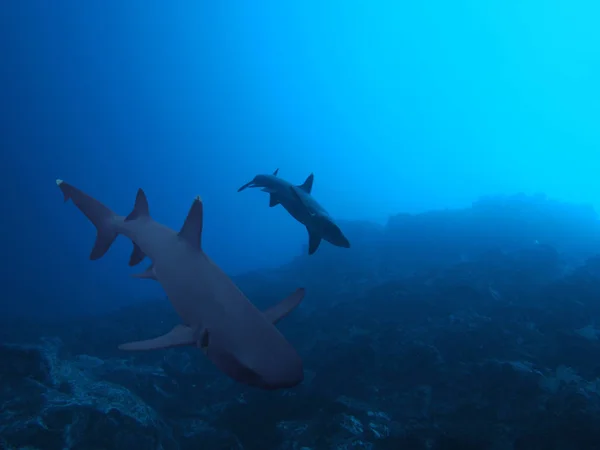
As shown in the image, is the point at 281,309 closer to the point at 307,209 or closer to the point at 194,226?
the point at 194,226

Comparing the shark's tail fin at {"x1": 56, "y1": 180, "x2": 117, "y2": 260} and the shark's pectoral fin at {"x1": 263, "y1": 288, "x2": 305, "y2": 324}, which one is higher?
the shark's tail fin at {"x1": 56, "y1": 180, "x2": 117, "y2": 260}

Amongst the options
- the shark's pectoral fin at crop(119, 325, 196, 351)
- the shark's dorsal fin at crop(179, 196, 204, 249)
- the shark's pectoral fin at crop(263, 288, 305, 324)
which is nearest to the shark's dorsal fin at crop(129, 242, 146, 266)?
the shark's dorsal fin at crop(179, 196, 204, 249)

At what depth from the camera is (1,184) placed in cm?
5481

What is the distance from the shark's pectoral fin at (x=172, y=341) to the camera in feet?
7.10

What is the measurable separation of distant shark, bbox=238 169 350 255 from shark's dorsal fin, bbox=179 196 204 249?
310cm

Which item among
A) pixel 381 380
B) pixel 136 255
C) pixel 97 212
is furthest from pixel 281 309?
pixel 381 380

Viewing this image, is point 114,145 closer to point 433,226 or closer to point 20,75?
point 20,75

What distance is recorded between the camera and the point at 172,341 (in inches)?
87.7

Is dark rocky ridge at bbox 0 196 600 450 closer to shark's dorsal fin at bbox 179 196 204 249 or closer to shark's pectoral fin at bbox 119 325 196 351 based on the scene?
shark's pectoral fin at bbox 119 325 196 351

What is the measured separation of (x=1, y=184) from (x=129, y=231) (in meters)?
73.5

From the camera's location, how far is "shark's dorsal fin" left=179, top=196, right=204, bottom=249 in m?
2.49

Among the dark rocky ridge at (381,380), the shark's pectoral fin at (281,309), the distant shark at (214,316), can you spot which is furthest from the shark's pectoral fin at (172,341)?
the dark rocky ridge at (381,380)

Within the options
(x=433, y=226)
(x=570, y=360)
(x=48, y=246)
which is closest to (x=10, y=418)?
(x=570, y=360)

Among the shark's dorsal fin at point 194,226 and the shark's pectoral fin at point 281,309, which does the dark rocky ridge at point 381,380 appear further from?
the shark's dorsal fin at point 194,226
